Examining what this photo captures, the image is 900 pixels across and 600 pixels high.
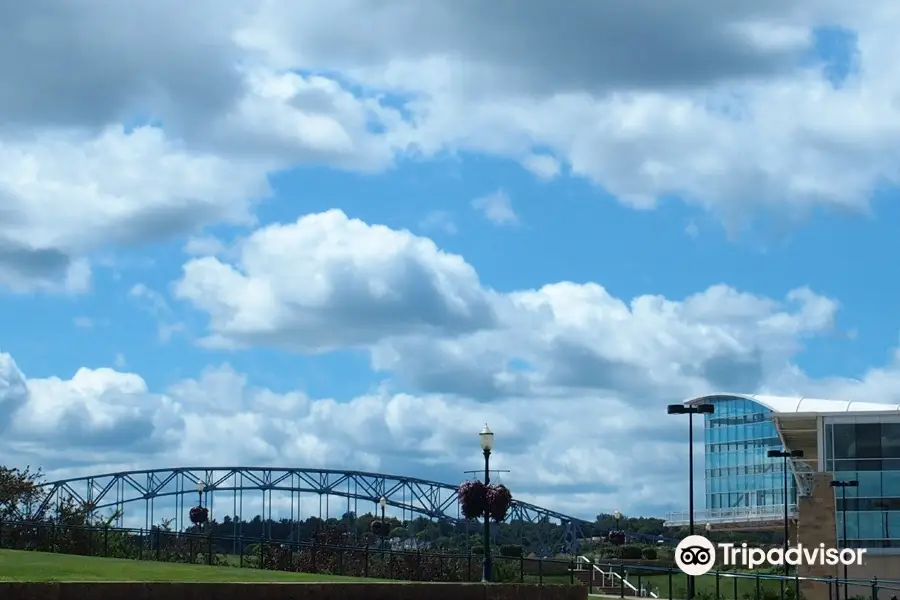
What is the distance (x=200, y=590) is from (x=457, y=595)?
6507mm

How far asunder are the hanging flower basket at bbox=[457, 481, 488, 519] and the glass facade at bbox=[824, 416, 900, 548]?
29858 mm

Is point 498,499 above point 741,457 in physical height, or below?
below

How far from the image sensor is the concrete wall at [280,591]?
23.9 meters

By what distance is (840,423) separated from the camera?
233ft

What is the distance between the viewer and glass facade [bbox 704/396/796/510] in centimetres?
14838

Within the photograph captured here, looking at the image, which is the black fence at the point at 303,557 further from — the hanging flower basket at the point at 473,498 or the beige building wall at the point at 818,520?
the beige building wall at the point at 818,520

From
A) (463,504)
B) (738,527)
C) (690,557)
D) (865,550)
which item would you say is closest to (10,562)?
(463,504)

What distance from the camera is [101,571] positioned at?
3053 centimetres

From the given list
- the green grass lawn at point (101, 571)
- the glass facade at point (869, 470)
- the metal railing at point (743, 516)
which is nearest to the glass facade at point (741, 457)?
the metal railing at point (743, 516)

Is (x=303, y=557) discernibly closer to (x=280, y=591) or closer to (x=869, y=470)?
(x=280, y=591)

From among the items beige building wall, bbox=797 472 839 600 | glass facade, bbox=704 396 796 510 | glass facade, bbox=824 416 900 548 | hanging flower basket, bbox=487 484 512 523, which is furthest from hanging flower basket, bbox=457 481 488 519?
glass facade, bbox=704 396 796 510

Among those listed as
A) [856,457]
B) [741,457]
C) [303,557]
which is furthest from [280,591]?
[741,457]

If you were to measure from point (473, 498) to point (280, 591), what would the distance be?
2092cm

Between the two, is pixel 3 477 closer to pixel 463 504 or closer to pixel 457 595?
pixel 463 504
